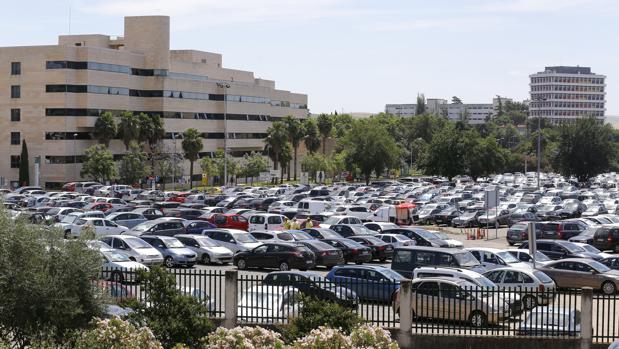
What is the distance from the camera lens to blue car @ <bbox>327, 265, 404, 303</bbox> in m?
23.2

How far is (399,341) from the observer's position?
21406 millimetres

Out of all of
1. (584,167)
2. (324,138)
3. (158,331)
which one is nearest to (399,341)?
(158,331)

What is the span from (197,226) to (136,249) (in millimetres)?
9841

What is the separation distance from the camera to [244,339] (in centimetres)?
1510

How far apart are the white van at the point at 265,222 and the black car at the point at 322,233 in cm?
549

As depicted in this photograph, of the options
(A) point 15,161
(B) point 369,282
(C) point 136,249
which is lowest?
(C) point 136,249

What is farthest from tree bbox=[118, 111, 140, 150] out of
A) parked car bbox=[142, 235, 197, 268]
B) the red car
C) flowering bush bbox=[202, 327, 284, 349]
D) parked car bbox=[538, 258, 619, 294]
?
flowering bush bbox=[202, 327, 284, 349]

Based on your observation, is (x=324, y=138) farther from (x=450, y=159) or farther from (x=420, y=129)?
(x=420, y=129)

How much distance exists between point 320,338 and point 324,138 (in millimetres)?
120312

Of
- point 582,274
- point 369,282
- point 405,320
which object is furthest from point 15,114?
point 405,320

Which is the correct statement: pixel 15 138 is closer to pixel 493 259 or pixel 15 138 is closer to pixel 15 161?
pixel 15 161

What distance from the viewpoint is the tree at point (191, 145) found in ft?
330

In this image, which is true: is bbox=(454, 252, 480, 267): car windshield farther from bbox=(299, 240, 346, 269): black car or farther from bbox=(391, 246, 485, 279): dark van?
bbox=(299, 240, 346, 269): black car

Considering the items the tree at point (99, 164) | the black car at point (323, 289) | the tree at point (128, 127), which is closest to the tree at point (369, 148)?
the tree at point (128, 127)
